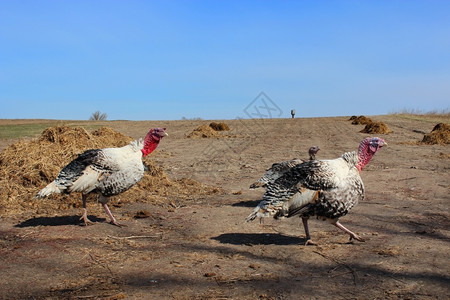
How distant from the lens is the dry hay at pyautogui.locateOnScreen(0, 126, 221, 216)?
8.61m

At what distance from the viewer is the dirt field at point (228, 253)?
458cm

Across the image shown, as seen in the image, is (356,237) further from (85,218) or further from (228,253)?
(85,218)

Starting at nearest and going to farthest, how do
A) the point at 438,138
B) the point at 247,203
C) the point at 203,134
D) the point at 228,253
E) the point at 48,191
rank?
the point at 228,253
the point at 48,191
the point at 247,203
the point at 438,138
the point at 203,134

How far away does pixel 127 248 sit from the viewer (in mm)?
6043

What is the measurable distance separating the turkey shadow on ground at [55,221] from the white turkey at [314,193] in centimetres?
314

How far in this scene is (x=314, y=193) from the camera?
579 cm

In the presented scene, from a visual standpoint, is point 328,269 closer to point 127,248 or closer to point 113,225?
point 127,248

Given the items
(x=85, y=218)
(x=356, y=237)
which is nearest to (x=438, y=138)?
(x=356, y=237)

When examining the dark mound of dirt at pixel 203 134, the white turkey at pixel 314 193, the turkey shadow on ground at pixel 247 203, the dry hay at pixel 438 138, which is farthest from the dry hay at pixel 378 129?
the white turkey at pixel 314 193

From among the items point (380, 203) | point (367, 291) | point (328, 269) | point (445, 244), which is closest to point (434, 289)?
point (367, 291)

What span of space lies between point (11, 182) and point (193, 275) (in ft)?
19.3

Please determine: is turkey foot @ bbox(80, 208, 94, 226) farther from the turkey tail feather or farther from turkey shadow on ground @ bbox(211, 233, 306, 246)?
turkey shadow on ground @ bbox(211, 233, 306, 246)

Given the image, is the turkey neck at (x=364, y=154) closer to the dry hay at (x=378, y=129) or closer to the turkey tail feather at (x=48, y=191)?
the turkey tail feather at (x=48, y=191)

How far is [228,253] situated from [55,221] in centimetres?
336
